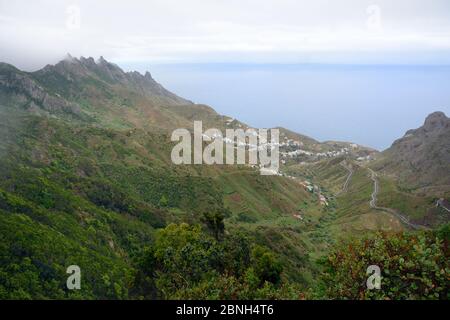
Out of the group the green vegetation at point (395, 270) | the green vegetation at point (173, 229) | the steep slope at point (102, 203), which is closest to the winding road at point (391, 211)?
the green vegetation at point (173, 229)

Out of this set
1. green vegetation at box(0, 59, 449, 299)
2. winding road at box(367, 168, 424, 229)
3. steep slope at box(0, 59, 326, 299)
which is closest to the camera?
green vegetation at box(0, 59, 449, 299)

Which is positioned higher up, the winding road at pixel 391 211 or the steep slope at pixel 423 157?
the steep slope at pixel 423 157

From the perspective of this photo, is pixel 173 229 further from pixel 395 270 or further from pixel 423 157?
pixel 423 157

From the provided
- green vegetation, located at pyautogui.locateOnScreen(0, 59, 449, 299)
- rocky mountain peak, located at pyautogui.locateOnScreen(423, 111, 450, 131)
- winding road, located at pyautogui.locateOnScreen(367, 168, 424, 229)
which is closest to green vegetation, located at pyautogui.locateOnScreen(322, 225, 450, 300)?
green vegetation, located at pyautogui.locateOnScreen(0, 59, 449, 299)

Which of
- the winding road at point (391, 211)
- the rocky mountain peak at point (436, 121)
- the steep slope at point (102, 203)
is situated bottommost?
the winding road at point (391, 211)

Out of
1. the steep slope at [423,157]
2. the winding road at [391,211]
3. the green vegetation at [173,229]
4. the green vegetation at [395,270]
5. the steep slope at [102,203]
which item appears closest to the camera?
the green vegetation at [395,270]

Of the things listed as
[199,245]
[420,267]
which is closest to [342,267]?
[420,267]

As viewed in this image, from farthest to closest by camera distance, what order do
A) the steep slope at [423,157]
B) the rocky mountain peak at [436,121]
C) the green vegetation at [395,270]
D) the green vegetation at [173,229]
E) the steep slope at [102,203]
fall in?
the rocky mountain peak at [436,121], the steep slope at [423,157], the steep slope at [102,203], the green vegetation at [173,229], the green vegetation at [395,270]

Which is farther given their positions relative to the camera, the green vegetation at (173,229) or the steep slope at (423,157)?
the steep slope at (423,157)

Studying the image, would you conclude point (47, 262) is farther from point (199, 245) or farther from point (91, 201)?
point (91, 201)

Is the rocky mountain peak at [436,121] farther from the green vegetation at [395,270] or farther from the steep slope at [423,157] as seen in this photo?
the green vegetation at [395,270]

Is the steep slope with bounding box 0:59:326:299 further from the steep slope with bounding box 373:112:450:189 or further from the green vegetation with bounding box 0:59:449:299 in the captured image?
the steep slope with bounding box 373:112:450:189

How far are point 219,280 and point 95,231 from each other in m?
30.7

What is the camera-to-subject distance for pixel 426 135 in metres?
183
